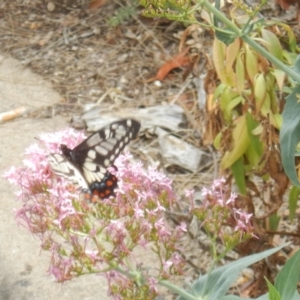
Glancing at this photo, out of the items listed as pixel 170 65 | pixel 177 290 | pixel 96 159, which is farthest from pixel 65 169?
pixel 170 65

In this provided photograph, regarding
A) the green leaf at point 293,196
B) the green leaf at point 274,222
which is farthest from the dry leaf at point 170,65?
the green leaf at point 293,196

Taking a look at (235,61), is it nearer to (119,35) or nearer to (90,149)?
(90,149)

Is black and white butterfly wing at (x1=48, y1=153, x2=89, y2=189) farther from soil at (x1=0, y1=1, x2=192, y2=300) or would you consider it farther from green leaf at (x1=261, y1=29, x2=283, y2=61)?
soil at (x1=0, y1=1, x2=192, y2=300)

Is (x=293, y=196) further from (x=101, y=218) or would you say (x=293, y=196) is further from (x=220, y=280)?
(x=101, y=218)

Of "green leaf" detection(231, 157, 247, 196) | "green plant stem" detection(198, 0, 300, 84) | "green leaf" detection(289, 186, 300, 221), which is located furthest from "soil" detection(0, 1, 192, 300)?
"green plant stem" detection(198, 0, 300, 84)

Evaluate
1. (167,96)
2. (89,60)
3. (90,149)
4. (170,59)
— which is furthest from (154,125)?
(90,149)
